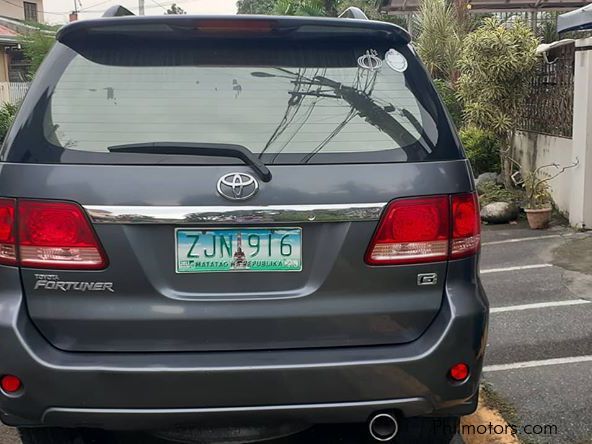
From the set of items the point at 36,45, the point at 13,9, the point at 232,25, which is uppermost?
the point at 13,9

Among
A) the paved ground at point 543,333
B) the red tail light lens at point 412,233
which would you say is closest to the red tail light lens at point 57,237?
the red tail light lens at point 412,233

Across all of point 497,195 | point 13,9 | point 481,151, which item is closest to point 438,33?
point 481,151

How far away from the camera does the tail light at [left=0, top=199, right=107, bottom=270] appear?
7.30ft

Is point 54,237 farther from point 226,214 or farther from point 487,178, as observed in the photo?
point 487,178

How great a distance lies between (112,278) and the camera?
2.23 metres

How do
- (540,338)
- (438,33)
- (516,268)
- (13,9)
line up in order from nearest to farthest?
(540,338) < (516,268) < (438,33) < (13,9)

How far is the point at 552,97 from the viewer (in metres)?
8.91

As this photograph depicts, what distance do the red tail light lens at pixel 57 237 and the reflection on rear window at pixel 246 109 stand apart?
0.75 feet

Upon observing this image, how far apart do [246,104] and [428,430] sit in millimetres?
1483

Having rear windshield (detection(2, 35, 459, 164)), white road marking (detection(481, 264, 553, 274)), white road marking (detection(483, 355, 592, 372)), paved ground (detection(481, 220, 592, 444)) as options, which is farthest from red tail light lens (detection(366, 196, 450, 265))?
white road marking (detection(481, 264, 553, 274))

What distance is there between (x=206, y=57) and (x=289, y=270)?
84cm

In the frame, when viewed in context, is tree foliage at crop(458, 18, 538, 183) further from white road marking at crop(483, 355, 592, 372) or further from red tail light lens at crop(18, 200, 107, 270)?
red tail light lens at crop(18, 200, 107, 270)

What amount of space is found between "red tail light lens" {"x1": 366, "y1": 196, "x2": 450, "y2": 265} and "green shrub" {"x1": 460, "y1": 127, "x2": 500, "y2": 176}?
8252 millimetres

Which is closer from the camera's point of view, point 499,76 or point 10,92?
point 499,76
